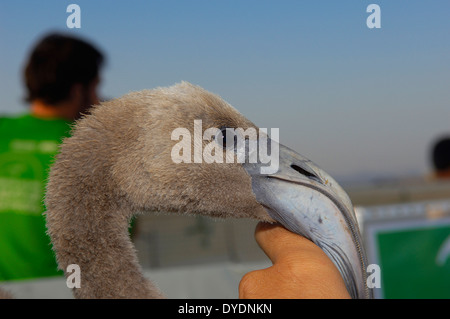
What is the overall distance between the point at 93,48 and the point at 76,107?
1.32ft

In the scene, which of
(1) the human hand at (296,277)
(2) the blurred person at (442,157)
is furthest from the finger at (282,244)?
(2) the blurred person at (442,157)

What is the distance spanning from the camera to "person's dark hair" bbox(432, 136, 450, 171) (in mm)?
6043

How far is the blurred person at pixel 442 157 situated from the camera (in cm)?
604

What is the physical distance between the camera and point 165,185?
1.87 meters

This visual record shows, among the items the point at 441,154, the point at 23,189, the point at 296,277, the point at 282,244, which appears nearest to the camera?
the point at 296,277

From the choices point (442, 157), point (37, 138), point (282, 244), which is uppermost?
point (442, 157)

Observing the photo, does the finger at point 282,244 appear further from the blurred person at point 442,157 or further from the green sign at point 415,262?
the blurred person at point 442,157

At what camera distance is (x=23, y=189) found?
2.87 m

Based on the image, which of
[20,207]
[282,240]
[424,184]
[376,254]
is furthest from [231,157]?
[424,184]

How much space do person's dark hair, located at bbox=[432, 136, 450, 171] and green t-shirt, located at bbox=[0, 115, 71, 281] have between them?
4.69m

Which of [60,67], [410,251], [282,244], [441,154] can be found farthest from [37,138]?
[441,154]

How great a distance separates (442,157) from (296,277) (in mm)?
5313

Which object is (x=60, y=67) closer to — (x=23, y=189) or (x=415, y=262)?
(x=23, y=189)

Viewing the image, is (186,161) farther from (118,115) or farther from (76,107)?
(76,107)
